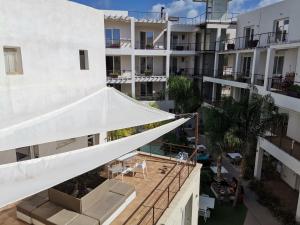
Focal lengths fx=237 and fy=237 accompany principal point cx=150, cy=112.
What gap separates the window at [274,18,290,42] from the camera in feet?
66.1

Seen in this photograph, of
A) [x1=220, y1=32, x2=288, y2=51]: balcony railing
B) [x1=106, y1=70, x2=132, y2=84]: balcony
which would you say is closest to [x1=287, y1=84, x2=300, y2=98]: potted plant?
[x1=220, y1=32, x2=288, y2=51]: balcony railing

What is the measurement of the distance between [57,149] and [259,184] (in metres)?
14.4

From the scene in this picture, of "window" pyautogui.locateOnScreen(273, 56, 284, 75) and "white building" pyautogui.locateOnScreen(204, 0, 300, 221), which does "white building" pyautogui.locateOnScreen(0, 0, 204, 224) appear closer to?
"white building" pyautogui.locateOnScreen(204, 0, 300, 221)

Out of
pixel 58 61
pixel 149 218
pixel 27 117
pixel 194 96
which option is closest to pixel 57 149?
pixel 27 117

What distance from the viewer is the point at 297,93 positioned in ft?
49.2

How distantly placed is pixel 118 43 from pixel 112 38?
3.11 feet

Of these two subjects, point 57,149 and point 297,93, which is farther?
point 297,93

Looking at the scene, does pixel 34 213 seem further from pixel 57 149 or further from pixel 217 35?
pixel 217 35

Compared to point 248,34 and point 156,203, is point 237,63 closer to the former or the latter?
point 248,34

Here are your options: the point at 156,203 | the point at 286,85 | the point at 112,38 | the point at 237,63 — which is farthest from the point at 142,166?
the point at 112,38

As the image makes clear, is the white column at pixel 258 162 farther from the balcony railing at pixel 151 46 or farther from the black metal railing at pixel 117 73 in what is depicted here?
the balcony railing at pixel 151 46

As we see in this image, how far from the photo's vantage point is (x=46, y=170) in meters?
5.16

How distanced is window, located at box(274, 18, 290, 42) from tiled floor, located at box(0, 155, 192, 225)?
1635cm

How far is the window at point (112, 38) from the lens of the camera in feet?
92.7
